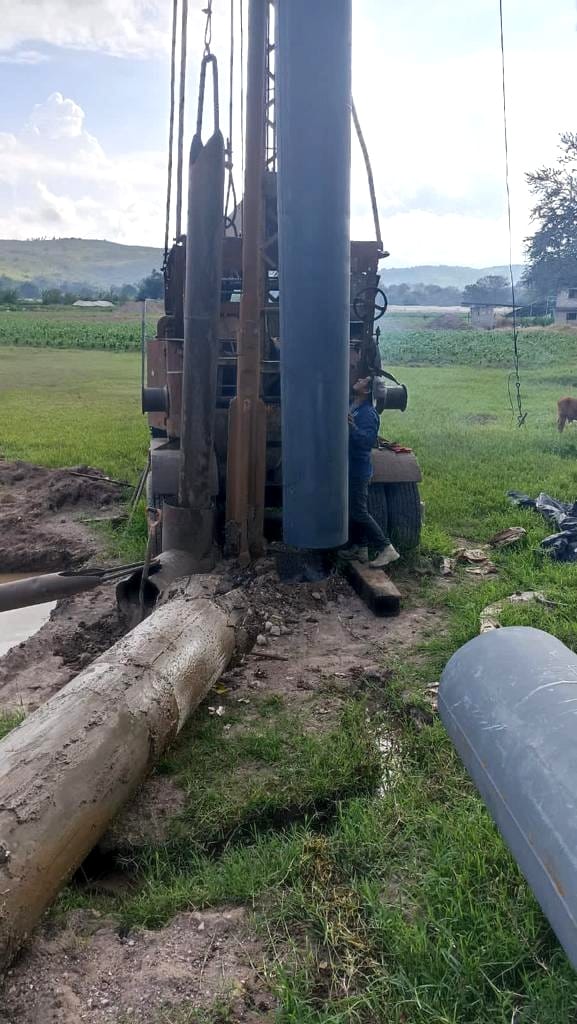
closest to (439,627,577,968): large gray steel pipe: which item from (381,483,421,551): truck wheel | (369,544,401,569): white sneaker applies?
(369,544,401,569): white sneaker

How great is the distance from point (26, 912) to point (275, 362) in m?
4.56

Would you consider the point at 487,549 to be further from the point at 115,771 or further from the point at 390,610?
the point at 115,771

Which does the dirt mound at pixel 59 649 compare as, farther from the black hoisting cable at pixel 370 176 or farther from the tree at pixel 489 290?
the tree at pixel 489 290

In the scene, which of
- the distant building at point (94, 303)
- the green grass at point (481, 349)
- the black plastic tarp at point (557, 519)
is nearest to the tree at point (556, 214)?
the green grass at point (481, 349)

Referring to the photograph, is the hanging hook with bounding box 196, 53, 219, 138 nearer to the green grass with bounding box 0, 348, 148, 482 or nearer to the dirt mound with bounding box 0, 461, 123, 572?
the dirt mound with bounding box 0, 461, 123, 572

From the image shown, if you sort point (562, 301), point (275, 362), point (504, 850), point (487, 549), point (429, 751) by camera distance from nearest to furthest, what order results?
1. point (504, 850)
2. point (429, 751)
3. point (275, 362)
4. point (487, 549)
5. point (562, 301)

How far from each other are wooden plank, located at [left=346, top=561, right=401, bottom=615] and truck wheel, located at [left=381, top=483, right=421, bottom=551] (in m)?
0.82

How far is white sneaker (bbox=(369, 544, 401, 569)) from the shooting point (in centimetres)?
616

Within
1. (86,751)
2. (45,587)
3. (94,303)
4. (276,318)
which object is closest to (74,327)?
(94,303)

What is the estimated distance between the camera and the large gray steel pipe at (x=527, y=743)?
2.28m

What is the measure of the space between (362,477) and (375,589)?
95 cm

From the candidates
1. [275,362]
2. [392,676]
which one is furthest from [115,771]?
[275,362]

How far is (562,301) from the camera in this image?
46188 mm

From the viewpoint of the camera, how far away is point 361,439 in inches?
239
